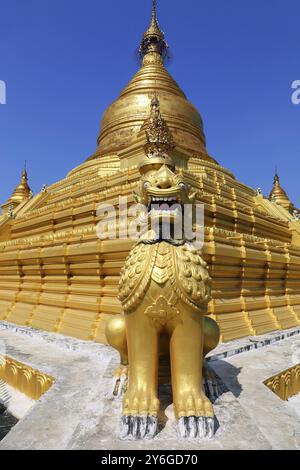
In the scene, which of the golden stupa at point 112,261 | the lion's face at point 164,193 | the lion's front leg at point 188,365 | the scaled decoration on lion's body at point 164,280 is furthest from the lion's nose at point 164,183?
the golden stupa at point 112,261

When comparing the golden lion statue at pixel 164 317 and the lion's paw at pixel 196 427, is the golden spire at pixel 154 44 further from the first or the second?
the lion's paw at pixel 196 427

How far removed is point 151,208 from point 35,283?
791 centimetres

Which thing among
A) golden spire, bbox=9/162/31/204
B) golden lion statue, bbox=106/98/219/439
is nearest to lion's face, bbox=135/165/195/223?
golden lion statue, bbox=106/98/219/439

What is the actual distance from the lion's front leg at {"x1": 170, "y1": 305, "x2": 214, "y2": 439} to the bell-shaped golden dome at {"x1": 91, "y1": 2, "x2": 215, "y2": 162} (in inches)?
645

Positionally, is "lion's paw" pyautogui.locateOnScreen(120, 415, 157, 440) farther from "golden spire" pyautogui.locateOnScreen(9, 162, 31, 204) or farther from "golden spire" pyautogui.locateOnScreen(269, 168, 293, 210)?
"golden spire" pyautogui.locateOnScreen(269, 168, 293, 210)

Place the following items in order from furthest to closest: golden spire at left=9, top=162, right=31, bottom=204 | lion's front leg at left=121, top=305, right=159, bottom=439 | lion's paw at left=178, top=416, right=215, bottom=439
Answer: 1. golden spire at left=9, top=162, right=31, bottom=204
2. lion's front leg at left=121, top=305, right=159, bottom=439
3. lion's paw at left=178, top=416, right=215, bottom=439

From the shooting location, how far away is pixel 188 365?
3.22 metres

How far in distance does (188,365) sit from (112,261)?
482 cm

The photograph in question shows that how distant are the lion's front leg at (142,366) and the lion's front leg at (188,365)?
0.66ft

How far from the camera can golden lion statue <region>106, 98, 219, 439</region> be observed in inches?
117

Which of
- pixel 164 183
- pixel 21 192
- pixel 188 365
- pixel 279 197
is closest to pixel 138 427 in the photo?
pixel 188 365

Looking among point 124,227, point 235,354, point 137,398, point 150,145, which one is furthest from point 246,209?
point 137,398

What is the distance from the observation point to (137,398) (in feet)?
10.2

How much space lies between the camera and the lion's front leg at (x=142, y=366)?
3041 mm
